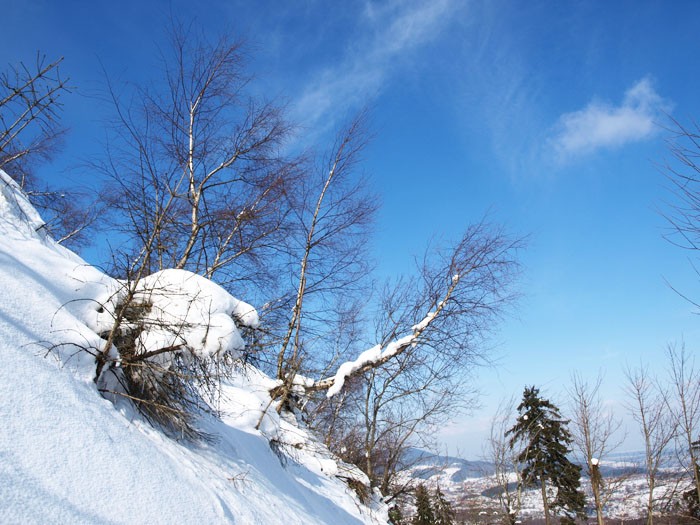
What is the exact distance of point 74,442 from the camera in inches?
78.3

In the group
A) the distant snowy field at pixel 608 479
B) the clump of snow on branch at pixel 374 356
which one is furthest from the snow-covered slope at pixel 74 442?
the distant snowy field at pixel 608 479

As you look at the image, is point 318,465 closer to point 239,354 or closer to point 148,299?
point 239,354

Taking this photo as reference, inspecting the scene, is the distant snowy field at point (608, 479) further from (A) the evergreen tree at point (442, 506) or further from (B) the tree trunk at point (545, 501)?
(B) the tree trunk at point (545, 501)

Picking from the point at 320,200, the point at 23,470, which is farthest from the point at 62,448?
the point at 320,200

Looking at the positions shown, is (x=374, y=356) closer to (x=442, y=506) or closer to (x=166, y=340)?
(x=166, y=340)

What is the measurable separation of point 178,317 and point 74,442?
114 centimetres

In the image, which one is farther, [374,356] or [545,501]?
[545,501]

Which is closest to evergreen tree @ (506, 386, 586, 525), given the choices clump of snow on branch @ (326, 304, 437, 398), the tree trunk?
→ the tree trunk

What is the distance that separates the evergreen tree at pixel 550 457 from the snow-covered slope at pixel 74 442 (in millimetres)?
21424

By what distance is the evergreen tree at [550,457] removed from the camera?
71.7 ft

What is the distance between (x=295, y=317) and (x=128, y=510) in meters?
5.55

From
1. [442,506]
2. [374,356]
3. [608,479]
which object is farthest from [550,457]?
[374,356]

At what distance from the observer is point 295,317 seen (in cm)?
741

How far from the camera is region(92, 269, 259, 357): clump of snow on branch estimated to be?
9.71 ft
